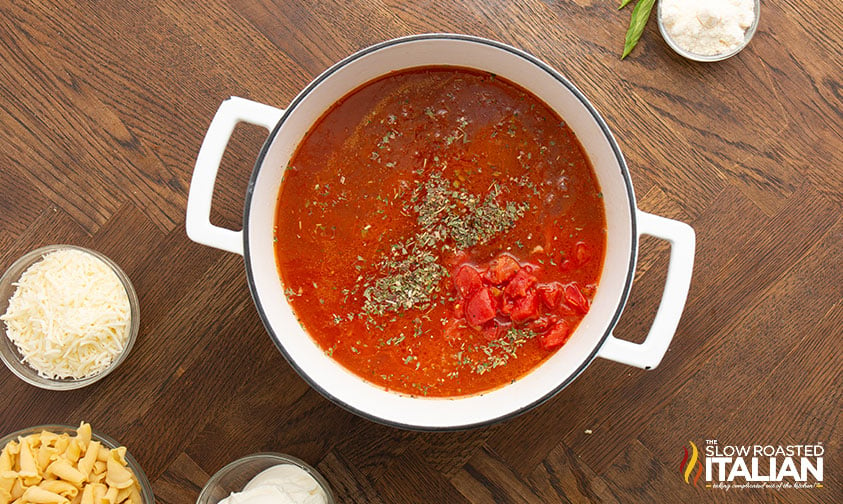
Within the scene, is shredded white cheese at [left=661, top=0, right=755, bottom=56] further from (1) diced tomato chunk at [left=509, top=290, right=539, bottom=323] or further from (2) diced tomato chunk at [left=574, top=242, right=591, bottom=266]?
(1) diced tomato chunk at [left=509, top=290, right=539, bottom=323]

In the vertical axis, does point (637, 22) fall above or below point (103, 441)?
above

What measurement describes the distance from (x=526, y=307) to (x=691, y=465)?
899 millimetres

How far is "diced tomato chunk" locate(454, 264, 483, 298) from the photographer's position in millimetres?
1899

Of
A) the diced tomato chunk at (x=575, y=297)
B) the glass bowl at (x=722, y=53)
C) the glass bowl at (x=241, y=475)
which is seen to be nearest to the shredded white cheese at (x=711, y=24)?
the glass bowl at (x=722, y=53)

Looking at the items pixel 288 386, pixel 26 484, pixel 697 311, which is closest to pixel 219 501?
pixel 288 386

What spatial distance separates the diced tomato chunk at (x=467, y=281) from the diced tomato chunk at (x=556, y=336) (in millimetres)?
262

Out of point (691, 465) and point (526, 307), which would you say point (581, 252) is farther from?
point (691, 465)

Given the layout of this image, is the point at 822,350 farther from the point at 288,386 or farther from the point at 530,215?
the point at 288,386

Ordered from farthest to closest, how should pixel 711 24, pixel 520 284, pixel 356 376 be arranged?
1. pixel 711 24
2. pixel 356 376
3. pixel 520 284

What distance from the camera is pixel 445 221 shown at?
1.90 m

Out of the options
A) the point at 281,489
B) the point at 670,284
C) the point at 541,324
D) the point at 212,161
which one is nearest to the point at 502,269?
the point at 541,324

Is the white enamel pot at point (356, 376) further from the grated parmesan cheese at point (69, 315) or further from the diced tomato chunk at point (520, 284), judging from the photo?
the grated parmesan cheese at point (69, 315)

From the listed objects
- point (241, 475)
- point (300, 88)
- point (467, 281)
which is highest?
point (300, 88)

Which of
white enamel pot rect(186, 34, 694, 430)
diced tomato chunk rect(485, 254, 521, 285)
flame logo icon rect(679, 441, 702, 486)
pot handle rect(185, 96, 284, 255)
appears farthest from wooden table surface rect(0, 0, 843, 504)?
diced tomato chunk rect(485, 254, 521, 285)
